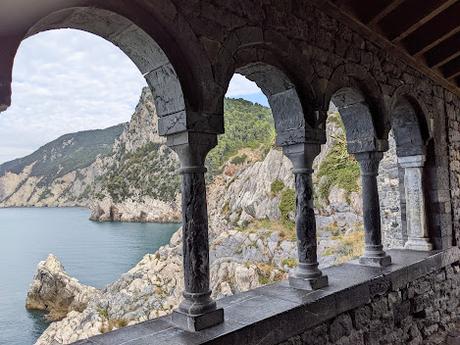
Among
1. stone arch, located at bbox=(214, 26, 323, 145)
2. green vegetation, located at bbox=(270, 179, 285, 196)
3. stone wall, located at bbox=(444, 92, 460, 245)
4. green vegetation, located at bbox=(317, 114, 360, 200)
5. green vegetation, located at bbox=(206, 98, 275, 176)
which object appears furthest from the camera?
green vegetation, located at bbox=(206, 98, 275, 176)

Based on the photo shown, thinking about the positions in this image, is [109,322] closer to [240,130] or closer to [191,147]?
[191,147]

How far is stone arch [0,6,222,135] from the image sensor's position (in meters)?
2.38

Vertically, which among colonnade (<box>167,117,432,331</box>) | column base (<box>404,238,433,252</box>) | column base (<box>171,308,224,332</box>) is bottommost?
column base (<box>171,308,224,332</box>)

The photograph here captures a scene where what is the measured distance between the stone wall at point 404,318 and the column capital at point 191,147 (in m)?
1.46

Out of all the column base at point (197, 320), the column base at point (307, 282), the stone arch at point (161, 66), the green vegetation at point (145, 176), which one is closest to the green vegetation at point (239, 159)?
the green vegetation at point (145, 176)

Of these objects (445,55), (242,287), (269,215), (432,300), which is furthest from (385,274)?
(269,215)

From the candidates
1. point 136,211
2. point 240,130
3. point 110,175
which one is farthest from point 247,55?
point 110,175

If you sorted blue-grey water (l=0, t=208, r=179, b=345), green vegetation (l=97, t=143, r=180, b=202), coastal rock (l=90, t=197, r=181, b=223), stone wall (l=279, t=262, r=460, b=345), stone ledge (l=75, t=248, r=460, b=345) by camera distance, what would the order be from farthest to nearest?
1. coastal rock (l=90, t=197, r=181, b=223)
2. green vegetation (l=97, t=143, r=180, b=202)
3. blue-grey water (l=0, t=208, r=179, b=345)
4. stone wall (l=279, t=262, r=460, b=345)
5. stone ledge (l=75, t=248, r=460, b=345)

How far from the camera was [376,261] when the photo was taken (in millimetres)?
4203

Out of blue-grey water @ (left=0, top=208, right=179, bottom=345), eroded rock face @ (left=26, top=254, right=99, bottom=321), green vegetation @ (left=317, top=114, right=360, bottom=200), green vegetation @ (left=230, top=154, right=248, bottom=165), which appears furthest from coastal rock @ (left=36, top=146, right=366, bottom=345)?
green vegetation @ (left=230, top=154, right=248, bottom=165)

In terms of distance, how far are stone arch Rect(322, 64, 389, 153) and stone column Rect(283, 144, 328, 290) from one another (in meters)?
1.03

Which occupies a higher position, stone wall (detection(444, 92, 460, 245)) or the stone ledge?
stone wall (detection(444, 92, 460, 245))

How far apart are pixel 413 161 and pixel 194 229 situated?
13.0 ft

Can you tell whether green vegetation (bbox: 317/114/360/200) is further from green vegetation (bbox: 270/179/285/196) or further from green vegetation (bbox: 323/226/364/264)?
green vegetation (bbox: 270/179/285/196)
